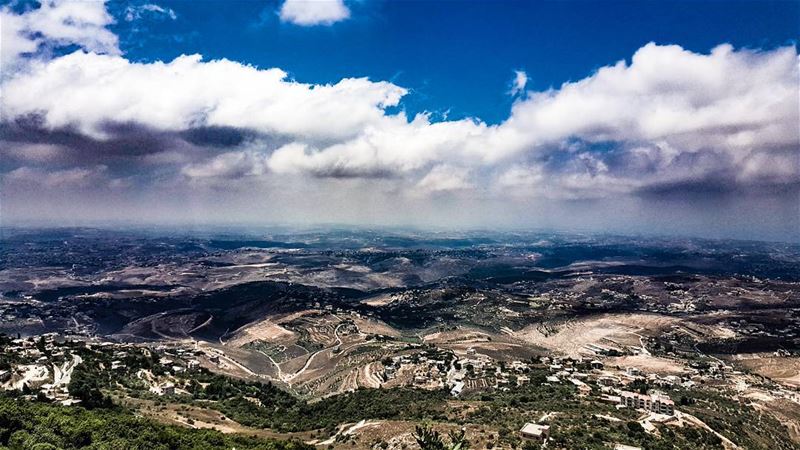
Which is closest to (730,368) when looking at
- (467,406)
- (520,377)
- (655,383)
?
(655,383)

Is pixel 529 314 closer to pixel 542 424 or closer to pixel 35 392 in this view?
pixel 542 424

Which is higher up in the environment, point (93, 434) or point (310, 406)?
point (93, 434)

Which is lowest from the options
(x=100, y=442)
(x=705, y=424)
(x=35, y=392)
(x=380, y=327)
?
(x=380, y=327)

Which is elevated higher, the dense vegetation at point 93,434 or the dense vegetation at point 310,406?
the dense vegetation at point 93,434

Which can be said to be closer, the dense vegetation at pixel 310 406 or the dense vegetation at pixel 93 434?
the dense vegetation at pixel 93 434

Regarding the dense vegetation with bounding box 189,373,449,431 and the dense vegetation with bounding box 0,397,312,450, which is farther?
the dense vegetation with bounding box 189,373,449,431

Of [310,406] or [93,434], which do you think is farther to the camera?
[310,406]

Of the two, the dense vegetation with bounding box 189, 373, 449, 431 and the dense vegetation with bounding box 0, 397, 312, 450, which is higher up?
the dense vegetation with bounding box 0, 397, 312, 450

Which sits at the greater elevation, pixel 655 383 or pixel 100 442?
pixel 100 442
